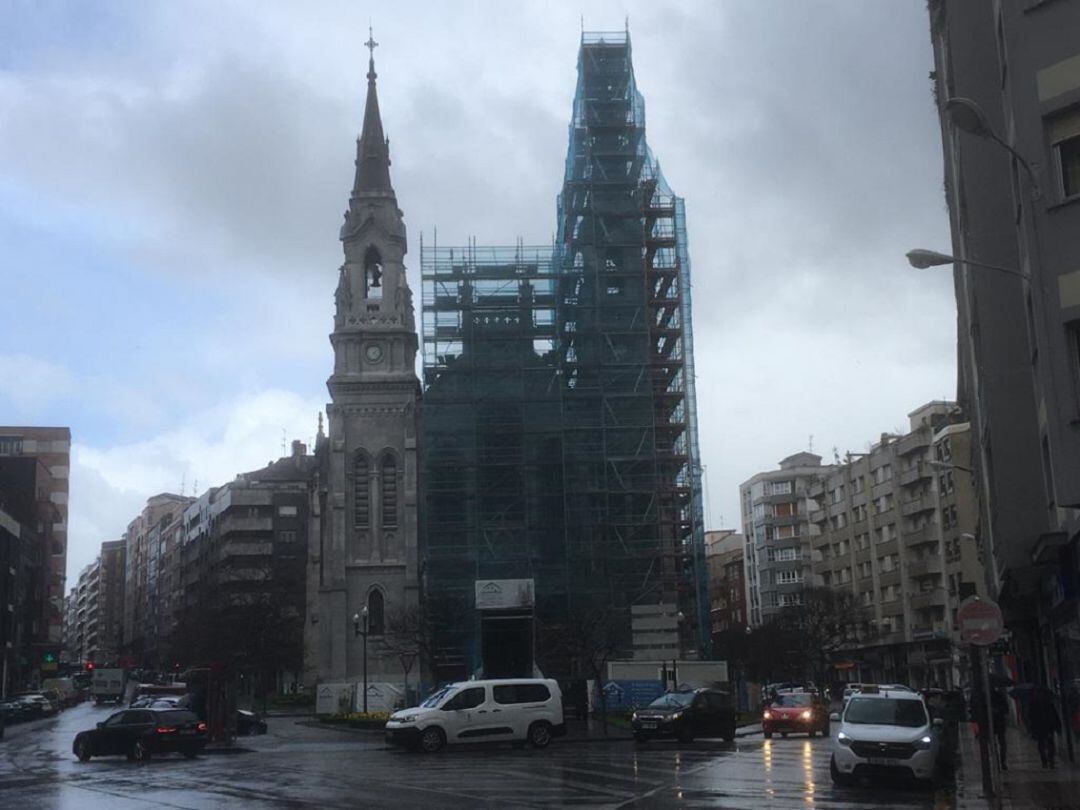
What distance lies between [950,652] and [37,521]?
76.9m

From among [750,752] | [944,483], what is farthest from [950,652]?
[750,752]

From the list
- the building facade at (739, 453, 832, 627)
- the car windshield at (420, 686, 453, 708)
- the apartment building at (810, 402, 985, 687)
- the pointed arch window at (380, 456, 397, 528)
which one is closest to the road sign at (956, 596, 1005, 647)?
the car windshield at (420, 686, 453, 708)

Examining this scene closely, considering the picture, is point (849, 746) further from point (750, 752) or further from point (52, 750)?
point (52, 750)

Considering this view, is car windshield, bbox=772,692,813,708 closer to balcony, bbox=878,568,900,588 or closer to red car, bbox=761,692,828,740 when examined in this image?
red car, bbox=761,692,828,740

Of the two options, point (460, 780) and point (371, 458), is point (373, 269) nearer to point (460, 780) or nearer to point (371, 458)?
point (371, 458)

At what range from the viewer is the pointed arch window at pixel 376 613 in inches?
2815

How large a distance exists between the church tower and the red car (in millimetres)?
27953

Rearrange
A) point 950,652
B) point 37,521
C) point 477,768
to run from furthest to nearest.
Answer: point 37,521 < point 950,652 < point 477,768

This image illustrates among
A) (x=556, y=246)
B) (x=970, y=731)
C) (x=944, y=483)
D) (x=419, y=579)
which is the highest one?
(x=556, y=246)

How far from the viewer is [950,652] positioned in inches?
3460

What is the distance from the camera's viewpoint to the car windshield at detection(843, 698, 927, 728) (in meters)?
24.1

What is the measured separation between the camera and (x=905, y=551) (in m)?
96.2

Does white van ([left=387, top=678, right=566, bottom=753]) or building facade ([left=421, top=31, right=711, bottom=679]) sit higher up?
building facade ([left=421, top=31, right=711, bottom=679])

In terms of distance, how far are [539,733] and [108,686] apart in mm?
73258
